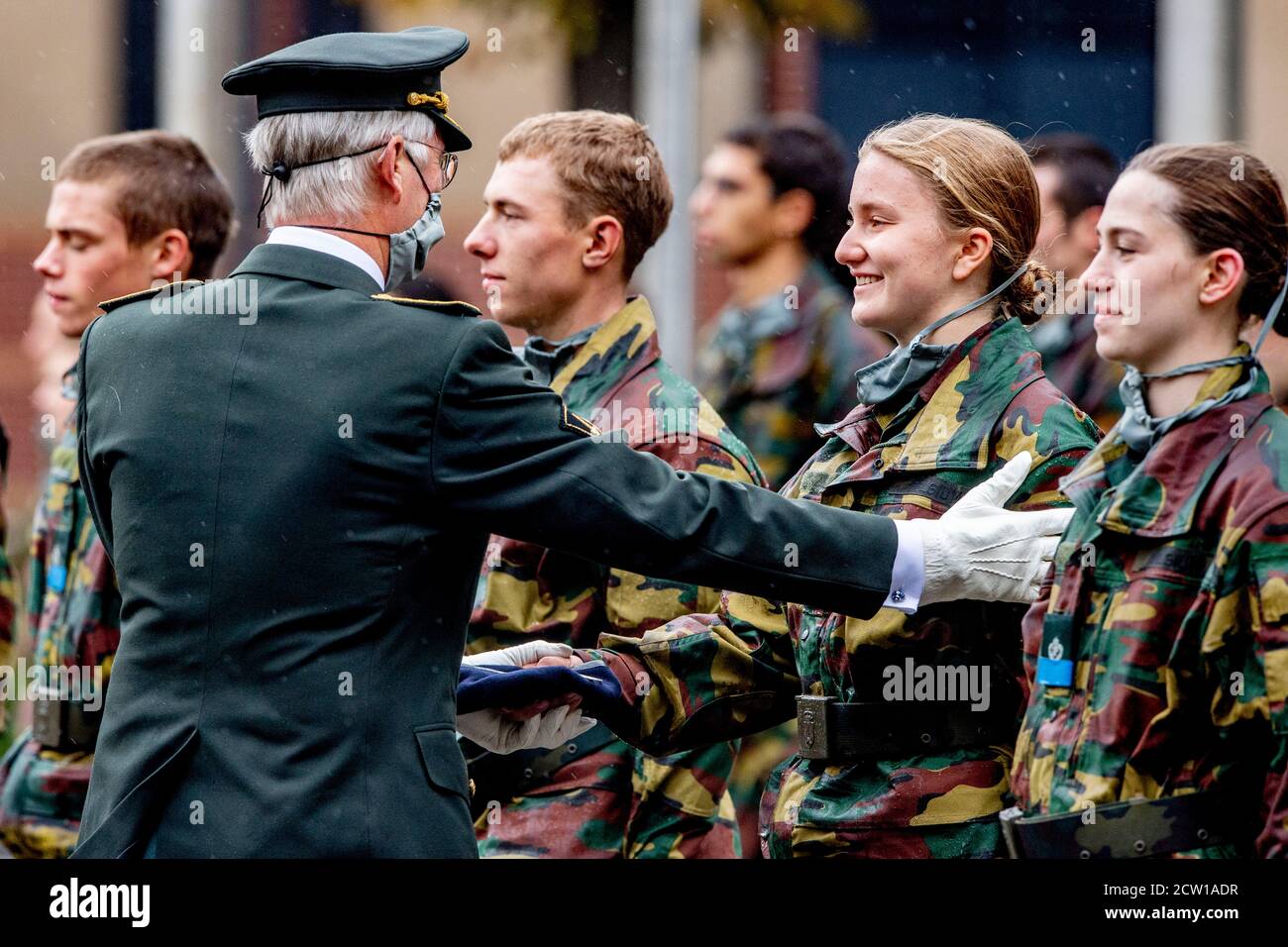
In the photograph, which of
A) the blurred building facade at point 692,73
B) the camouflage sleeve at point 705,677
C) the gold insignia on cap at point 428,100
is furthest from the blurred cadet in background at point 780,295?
the gold insignia on cap at point 428,100

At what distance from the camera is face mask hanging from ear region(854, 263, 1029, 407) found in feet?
11.2

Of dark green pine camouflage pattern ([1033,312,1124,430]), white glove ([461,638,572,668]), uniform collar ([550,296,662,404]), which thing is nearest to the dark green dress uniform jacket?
white glove ([461,638,572,668])

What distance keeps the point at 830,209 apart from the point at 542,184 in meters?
2.53

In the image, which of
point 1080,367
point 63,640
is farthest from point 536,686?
point 1080,367

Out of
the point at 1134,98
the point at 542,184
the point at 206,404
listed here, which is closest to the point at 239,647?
the point at 206,404

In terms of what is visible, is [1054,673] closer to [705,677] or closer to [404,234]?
[705,677]

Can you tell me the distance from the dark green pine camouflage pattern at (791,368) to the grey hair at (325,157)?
3230 mm

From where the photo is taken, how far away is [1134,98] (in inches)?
340

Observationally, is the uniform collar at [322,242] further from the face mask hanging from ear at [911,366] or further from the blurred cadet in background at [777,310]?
the blurred cadet in background at [777,310]

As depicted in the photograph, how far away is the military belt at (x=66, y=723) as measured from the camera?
484 centimetres

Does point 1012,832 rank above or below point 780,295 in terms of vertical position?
below

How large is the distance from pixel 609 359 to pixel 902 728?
4.25 feet

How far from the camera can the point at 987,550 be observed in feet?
10.2

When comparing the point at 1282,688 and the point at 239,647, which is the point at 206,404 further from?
the point at 1282,688
